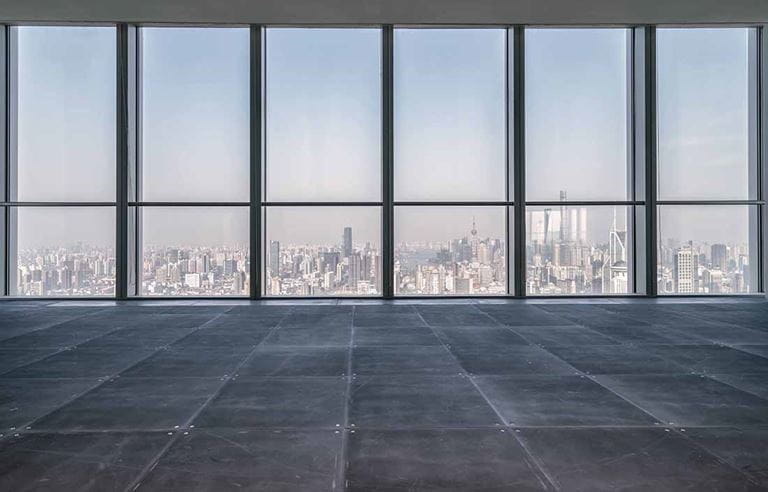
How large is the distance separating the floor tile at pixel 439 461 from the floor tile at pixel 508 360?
6.71 feet

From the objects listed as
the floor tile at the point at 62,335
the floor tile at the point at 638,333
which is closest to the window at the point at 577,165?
the floor tile at the point at 638,333

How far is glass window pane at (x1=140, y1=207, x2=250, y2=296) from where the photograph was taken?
1327 cm

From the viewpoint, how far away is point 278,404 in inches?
200

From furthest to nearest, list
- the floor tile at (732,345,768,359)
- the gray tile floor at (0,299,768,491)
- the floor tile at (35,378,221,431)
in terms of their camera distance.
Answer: the floor tile at (732,345,768,359) → the floor tile at (35,378,221,431) → the gray tile floor at (0,299,768,491)

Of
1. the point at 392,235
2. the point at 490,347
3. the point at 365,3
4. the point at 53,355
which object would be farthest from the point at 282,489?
the point at 365,3

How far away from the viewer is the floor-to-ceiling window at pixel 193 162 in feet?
43.5

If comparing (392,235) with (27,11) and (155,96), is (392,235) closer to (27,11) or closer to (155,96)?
(155,96)

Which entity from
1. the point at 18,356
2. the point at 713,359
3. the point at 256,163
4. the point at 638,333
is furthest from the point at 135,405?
the point at 256,163

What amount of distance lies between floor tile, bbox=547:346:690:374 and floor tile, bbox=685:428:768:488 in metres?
1.87

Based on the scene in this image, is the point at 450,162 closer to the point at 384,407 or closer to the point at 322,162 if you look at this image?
the point at 322,162

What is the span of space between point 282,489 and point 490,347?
481cm

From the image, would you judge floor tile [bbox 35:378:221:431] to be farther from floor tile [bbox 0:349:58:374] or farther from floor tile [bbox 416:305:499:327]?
floor tile [bbox 416:305:499:327]

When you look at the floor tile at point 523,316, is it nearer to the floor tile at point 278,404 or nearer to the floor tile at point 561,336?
the floor tile at point 561,336

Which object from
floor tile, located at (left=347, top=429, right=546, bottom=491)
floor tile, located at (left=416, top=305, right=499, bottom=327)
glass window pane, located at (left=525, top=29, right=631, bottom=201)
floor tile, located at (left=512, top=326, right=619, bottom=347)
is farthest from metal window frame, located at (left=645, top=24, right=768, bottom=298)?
floor tile, located at (left=347, top=429, right=546, bottom=491)
